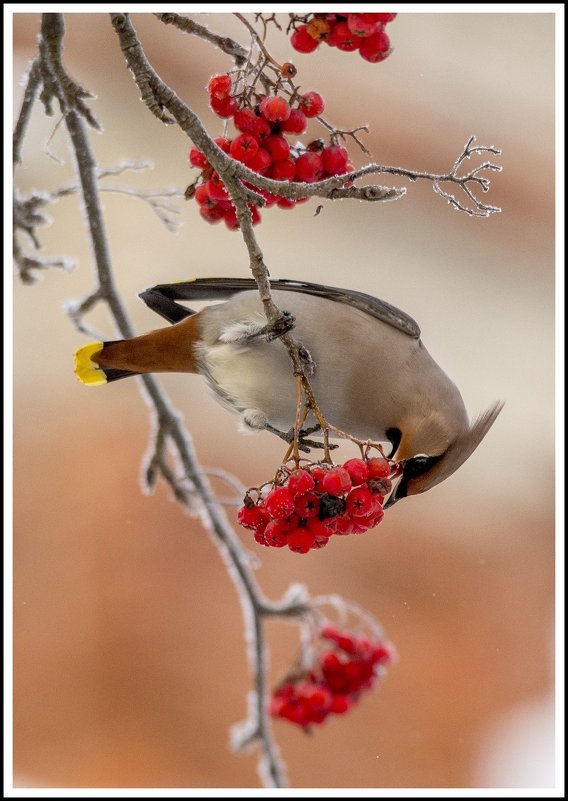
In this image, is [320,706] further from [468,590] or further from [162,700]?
[468,590]

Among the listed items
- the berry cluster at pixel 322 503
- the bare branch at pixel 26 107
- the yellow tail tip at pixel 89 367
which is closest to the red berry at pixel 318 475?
the berry cluster at pixel 322 503

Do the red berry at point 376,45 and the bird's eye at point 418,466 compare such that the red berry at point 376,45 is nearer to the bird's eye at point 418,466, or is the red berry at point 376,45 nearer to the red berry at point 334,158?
the red berry at point 334,158

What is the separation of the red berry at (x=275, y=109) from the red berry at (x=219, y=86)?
5 centimetres

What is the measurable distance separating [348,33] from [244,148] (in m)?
0.18

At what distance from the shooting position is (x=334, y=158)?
1.01 metres

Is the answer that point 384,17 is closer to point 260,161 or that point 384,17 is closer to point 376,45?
point 376,45

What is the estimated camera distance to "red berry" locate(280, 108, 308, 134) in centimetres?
98

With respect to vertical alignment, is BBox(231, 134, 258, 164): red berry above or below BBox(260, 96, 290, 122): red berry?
below

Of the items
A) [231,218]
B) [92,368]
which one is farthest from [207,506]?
[231,218]

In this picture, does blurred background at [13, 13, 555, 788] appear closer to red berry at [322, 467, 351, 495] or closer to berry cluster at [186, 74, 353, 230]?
berry cluster at [186, 74, 353, 230]

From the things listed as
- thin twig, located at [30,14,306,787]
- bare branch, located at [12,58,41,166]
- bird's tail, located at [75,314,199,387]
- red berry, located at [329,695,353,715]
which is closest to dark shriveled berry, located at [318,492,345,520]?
bird's tail, located at [75,314,199,387]

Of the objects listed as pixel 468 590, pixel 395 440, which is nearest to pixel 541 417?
pixel 468 590

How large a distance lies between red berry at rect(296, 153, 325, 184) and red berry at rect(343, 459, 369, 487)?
36 centimetres

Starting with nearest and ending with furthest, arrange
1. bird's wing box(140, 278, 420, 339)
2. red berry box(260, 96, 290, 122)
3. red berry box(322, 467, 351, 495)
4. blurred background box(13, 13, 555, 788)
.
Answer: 1. red berry box(322, 467, 351, 495)
2. red berry box(260, 96, 290, 122)
3. bird's wing box(140, 278, 420, 339)
4. blurred background box(13, 13, 555, 788)
